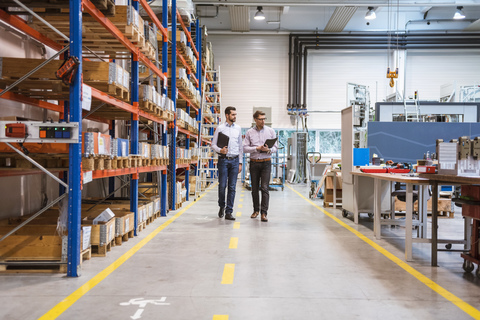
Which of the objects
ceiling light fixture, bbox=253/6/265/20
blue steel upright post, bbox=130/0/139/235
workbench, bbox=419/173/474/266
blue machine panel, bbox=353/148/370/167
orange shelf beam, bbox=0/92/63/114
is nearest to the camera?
workbench, bbox=419/173/474/266

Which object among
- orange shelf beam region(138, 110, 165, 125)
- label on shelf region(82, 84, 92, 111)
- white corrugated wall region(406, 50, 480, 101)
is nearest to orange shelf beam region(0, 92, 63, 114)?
orange shelf beam region(138, 110, 165, 125)

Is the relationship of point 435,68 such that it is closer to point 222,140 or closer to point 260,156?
point 260,156

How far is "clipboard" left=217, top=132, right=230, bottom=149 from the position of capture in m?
8.79

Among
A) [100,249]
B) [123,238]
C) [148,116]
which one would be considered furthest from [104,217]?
[148,116]

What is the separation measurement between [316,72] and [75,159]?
21812mm

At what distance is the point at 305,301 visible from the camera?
377cm

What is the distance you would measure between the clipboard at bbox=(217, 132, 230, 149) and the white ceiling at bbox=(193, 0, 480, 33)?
12.5 meters

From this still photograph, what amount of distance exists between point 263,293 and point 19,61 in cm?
382

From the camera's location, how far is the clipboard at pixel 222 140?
8.79 m

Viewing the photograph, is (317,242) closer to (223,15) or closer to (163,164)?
(163,164)

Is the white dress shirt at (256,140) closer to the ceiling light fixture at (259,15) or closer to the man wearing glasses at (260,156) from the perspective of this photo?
the man wearing glasses at (260,156)

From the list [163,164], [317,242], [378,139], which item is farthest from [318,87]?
[317,242]

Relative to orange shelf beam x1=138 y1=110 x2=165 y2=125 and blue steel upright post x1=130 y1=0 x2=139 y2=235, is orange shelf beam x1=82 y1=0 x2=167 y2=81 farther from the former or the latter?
orange shelf beam x1=138 y1=110 x2=165 y2=125

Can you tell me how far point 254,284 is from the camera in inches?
168
